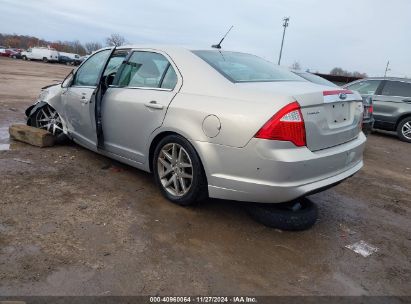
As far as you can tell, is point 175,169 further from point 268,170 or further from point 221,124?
point 268,170

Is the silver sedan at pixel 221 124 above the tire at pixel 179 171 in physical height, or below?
above

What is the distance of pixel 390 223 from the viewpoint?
4316mm

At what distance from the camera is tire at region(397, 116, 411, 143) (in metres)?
10.8

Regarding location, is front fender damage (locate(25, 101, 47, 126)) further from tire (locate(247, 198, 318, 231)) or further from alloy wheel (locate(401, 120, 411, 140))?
alloy wheel (locate(401, 120, 411, 140))

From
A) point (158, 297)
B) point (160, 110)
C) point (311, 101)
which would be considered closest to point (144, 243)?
point (158, 297)

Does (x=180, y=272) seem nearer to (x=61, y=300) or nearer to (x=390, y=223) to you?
(x=61, y=300)

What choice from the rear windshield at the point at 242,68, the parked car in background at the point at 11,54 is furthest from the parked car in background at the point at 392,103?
the parked car in background at the point at 11,54

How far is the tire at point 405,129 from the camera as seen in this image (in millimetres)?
10820

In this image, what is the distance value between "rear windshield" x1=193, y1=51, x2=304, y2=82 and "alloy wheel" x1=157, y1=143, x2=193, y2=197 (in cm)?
88

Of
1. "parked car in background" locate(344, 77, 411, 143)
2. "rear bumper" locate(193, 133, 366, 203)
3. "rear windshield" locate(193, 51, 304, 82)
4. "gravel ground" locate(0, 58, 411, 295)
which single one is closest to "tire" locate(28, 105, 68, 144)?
"gravel ground" locate(0, 58, 411, 295)

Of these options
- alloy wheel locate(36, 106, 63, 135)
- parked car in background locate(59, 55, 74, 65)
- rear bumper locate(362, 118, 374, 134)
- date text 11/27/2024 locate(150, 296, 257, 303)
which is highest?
rear bumper locate(362, 118, 374, 134)

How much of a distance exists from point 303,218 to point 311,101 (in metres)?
1.10

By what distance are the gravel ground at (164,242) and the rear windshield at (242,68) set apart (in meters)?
1.35

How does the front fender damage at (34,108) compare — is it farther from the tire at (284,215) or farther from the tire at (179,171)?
the tire at (284,215)
